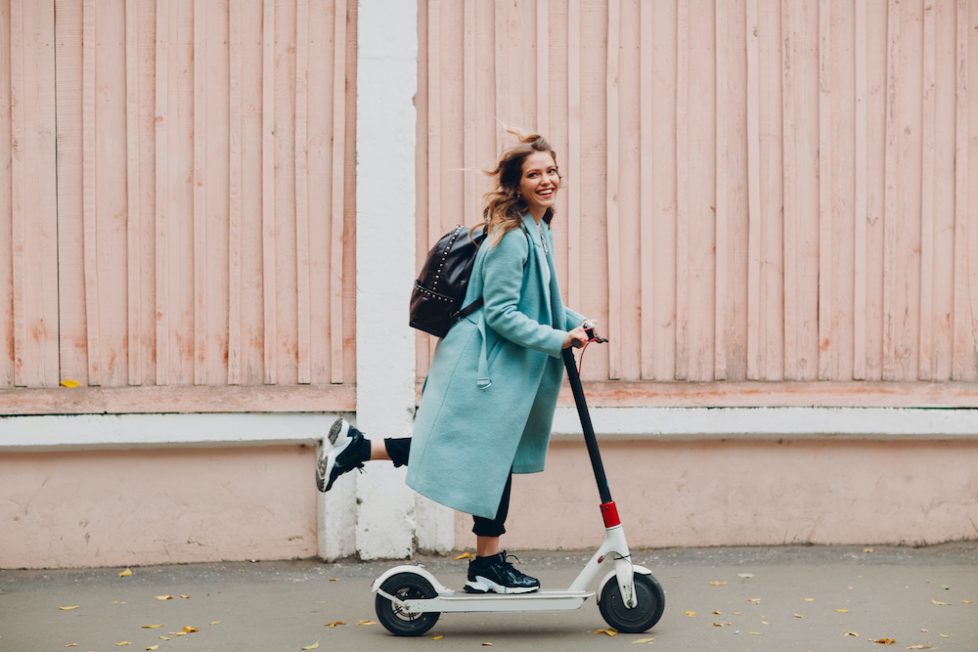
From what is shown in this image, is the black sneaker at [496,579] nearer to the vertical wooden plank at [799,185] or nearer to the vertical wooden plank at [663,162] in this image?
the vertical wooden plank at [663,162]

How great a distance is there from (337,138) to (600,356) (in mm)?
1604

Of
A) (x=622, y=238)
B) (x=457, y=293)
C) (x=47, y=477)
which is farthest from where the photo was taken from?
(x=622, y=238)

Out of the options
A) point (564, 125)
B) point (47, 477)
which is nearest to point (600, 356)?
point (564, 125)

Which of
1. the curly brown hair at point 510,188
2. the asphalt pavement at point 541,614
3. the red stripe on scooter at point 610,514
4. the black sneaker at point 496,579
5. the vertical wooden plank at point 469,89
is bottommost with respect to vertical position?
the asphalt pavement at point 541,614

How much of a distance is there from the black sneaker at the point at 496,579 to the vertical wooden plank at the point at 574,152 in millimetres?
1957

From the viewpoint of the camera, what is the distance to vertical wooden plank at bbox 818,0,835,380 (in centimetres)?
683

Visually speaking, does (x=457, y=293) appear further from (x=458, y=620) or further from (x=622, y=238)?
(x=622, y=238)

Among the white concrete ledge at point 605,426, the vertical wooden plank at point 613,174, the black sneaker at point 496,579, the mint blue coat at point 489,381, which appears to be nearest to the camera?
the mint blue coat at point 489,381

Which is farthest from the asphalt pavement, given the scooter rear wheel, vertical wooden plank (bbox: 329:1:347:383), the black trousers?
vertical wooden plank (bbox: 329:1:347:383)

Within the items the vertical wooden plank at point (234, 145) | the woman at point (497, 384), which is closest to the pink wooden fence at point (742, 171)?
the vertical wooden plank at point (234, 145)

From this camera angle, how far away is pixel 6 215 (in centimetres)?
638

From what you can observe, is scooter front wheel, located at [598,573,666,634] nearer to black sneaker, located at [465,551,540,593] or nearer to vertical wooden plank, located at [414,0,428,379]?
black sneaker, located at [465,551,540,593]

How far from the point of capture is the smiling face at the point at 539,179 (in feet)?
16.2

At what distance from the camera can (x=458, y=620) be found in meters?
5.36
